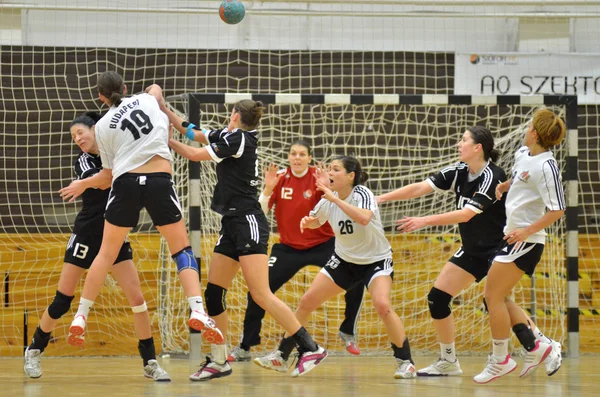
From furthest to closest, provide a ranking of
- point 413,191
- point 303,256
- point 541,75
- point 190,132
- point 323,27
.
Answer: point 323,27
point 541,75
point 303,256
point 413,191
point 190,132

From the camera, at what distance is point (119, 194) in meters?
5.51

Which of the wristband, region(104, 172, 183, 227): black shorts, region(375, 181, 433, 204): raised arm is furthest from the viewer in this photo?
region(375, 181, 433, 204): raised arm

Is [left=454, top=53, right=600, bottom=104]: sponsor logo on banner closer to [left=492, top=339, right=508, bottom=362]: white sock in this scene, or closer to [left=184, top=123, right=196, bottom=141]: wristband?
[left=492, top=339, right=508, bottom=362]: white sock

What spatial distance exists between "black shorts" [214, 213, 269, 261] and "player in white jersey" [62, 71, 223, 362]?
389mm

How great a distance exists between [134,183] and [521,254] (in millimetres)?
2674

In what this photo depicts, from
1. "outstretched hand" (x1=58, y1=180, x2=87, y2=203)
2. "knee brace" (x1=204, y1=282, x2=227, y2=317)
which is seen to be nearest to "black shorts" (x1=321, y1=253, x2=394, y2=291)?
"knee brace" (x1=204, y1=282, x2=227, y2=317)

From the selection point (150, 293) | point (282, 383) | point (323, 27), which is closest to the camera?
point (282, 383)

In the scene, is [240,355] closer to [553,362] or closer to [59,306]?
[59,306]

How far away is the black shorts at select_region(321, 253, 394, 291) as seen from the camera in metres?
6.43

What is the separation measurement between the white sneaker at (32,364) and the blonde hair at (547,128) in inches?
150

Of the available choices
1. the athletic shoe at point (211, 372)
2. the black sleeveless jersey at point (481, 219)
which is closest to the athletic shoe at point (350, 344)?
the black sleeveless jersey at point (481, 219)

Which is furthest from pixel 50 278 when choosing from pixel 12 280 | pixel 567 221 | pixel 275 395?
pixel 567 221

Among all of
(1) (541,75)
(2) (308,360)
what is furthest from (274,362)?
(1) (541,75)

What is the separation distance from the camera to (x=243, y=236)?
5855mm
